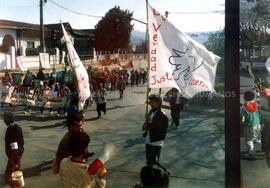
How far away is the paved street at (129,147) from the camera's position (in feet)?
20.0

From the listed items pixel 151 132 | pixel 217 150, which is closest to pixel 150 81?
pixel 151 132

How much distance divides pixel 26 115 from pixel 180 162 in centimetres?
788

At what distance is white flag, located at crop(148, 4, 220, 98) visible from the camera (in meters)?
5.47

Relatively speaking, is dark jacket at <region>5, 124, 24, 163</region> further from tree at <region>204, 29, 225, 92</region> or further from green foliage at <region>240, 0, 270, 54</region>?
green foliage at <region>240, 0, 270, 54</region>

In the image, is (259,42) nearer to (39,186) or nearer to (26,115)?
(26,115)

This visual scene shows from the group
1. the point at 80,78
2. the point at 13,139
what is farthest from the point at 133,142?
the point at 13,139

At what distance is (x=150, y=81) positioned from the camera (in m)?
5.46

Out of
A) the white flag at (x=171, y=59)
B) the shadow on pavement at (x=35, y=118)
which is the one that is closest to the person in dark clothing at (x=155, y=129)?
the white flag at (x=171, y=59)

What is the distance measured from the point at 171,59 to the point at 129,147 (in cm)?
354

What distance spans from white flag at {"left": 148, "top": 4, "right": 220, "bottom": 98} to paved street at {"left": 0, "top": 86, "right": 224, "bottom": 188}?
183 cm

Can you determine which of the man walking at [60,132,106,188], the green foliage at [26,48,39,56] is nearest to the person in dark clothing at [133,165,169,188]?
the man walking at [60,132,106,188]

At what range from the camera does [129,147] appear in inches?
328

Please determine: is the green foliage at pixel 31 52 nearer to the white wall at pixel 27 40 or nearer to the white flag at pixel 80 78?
the white wall at pixel 27 40

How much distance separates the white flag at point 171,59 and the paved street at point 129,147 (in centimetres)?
183
